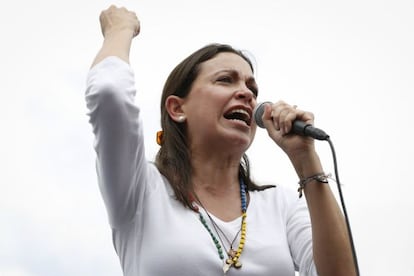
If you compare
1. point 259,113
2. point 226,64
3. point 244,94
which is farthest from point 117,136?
point 226,64

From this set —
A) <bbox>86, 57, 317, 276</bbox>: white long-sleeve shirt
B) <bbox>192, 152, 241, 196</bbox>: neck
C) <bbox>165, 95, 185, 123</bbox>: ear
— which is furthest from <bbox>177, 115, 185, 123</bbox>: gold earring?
<bbox>86, 57, 317, 276</bbox>: white long-sleeve shirt

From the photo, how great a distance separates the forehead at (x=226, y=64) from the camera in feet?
10.7

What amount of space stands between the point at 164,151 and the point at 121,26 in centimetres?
76

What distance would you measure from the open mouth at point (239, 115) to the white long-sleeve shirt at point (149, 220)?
0.48 metres

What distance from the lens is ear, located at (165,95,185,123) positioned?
326 cm

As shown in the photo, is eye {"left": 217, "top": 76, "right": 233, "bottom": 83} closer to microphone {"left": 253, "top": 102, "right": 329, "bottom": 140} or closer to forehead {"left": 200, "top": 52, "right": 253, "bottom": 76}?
forehead {"left": 200, "top": 52, "right": 253, "bottom": 76}

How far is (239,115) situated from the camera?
310 cm

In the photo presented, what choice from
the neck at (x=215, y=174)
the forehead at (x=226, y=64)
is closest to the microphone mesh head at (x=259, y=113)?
the neck at (x=215, y=174)

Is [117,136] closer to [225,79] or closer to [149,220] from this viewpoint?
[149,220]

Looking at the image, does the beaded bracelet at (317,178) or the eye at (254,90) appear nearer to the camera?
the beaded bracelet at (317,178)

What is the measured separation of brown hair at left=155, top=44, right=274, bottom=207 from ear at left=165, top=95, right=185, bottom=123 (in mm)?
24

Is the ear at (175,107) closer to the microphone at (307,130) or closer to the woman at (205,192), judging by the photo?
the woman at (205,192)

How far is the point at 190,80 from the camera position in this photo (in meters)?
3.32

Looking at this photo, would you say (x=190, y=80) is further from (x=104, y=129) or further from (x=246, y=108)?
(x=104, y=129)
